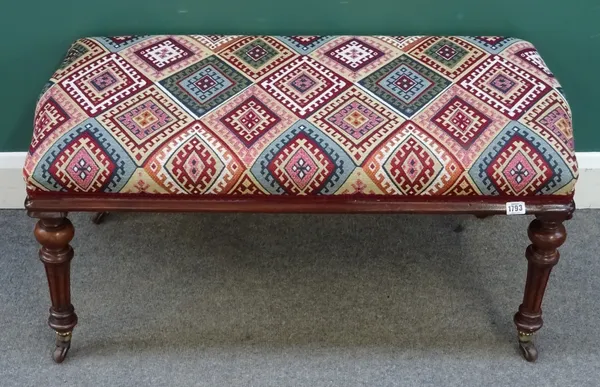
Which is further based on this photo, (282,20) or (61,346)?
(282,20)

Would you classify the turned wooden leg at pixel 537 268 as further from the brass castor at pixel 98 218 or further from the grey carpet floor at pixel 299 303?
the brass castor at pixel 98 218

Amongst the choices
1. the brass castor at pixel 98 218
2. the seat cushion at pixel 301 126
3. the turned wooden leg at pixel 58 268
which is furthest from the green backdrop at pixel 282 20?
the turned wooden leg at pixel 58 268

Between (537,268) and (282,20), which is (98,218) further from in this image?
(537,268)

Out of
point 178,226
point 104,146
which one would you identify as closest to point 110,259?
point 178,226

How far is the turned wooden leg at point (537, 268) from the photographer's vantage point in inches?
52.5

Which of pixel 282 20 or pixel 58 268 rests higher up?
pixel 282 20

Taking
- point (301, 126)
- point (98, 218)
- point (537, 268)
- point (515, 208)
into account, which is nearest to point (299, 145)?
point (301, 126)

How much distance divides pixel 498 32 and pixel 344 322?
0.62 m

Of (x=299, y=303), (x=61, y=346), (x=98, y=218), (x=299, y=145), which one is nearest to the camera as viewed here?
(x=299, y=145)

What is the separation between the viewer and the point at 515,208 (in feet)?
4.22

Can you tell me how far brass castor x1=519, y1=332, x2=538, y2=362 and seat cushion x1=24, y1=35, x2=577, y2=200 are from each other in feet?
0.94

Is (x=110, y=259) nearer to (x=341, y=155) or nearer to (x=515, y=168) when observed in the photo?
(x=341, y=155)

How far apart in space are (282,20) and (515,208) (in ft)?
1.96

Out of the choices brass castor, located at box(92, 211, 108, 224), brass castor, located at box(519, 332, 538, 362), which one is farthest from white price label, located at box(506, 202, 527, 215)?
brass castor, located at box(92, 211, 108, 224)
